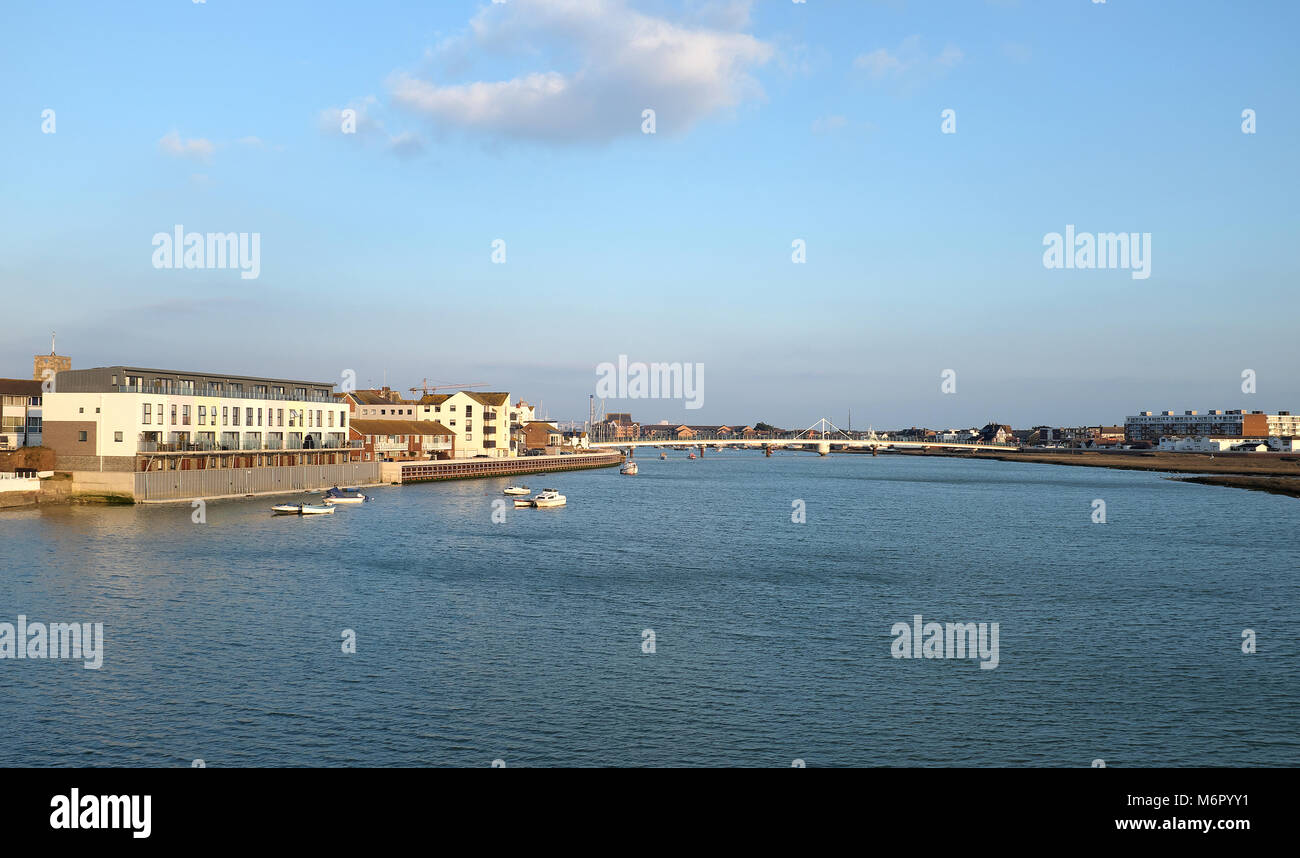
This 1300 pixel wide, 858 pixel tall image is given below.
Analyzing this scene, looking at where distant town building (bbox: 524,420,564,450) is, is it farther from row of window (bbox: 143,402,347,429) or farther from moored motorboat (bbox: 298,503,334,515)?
moored motorboat (bbox: 298,503,334,515)

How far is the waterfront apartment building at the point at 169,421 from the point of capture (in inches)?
2933

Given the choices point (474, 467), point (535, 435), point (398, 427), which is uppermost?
point (398, 427)

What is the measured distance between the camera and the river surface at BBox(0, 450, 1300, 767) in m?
21.2

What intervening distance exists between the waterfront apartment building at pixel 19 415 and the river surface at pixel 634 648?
32.5 meters

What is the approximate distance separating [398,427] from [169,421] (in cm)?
4451

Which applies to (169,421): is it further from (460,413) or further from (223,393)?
(460,413)

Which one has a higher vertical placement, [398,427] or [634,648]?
[398,427]

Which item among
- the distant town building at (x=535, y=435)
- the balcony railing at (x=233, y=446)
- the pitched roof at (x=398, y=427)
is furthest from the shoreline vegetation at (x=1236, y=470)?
the distant town building at (x=535, y=435)

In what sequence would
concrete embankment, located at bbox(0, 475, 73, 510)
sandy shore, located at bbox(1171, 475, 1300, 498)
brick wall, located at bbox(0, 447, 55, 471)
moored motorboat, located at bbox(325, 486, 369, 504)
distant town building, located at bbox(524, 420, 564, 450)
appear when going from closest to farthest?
concrete embankment, located at bbox(0, 475, 73, 510) < brick wall, located at bbox(0, 447, 55, 471) < moored motorboat, located at bbox(325, 486, 369, 504) < sandy shore, located at bbox(1171, 475, 1300, 498) < distant town building, located at bbox(524, 420, 564, 450)

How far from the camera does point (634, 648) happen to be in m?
30.2

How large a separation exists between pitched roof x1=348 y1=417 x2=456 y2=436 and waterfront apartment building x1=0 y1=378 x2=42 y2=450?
3090 centimetres

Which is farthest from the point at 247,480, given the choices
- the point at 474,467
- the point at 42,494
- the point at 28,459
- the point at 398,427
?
the point at 474,467

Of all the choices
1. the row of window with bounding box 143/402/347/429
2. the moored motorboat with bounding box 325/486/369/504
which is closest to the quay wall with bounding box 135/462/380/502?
the row of window with bounding box 143/402/347/429
